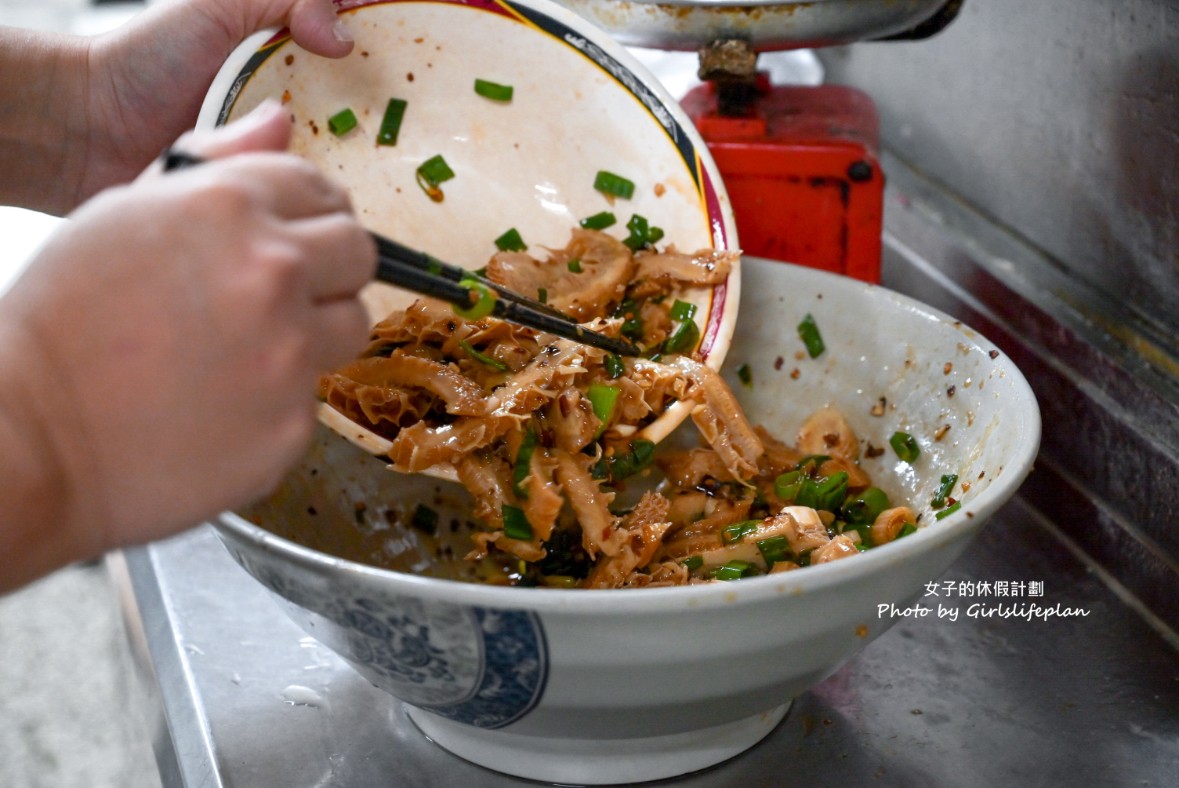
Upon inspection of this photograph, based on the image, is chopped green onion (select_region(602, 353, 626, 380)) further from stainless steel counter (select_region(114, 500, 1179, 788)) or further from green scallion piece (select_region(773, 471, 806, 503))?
stainless steel counter (select_region(114, 500, 1179, 788))

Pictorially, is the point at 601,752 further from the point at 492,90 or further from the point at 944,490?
the point at 492,90

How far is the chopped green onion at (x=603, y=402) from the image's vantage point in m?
1.18

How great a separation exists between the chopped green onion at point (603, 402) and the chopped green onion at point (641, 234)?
27 centimetres

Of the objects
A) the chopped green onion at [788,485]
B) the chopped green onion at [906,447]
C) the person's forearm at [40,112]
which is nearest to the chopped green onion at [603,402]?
the chopped green onion at [788,485]

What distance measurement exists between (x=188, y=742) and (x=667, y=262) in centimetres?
75

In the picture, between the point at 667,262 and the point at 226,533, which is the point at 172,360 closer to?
the point at 226,533

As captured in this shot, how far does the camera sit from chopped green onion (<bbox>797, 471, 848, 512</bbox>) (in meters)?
1.26

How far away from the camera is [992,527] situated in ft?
4.92

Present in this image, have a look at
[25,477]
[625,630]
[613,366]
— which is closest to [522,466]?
[613,366]

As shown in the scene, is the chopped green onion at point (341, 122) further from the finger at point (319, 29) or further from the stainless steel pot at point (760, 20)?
the stainless steel pot at point (760, 20)

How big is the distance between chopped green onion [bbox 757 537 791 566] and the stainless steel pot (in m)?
0.62

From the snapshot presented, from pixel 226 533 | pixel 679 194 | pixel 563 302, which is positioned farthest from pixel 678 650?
pixel 679 194

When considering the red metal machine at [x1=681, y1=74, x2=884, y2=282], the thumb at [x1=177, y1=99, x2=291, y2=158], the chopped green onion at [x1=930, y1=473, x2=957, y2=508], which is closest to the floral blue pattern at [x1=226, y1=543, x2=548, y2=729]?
the thumb at [x1=177, y1=99, x2=291, y2=158]

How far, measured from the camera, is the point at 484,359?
1.24 metres
